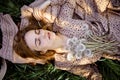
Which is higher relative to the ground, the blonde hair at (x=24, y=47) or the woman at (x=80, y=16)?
the woman at (x=80, y=16)

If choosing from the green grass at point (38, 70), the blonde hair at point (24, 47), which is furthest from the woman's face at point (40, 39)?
the green grass at point (38, 70)

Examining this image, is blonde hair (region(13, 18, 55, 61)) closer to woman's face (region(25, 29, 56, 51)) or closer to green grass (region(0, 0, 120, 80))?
woman's face (region(25, 29, 56, 51))

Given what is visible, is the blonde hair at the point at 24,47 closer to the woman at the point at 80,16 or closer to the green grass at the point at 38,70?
the woman at the point at 80,16

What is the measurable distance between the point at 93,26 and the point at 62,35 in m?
0.17

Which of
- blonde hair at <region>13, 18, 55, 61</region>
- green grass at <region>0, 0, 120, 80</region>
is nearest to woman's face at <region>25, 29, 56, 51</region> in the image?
blonde hair at <region>13, 18, 55, 61</region>

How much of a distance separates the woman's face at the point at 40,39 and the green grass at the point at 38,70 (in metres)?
0.52

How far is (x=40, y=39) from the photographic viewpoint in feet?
5.93

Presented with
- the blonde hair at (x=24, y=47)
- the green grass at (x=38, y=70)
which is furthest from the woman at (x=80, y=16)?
the green grass at (x=38, y=70)

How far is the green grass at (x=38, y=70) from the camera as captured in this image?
235 centimetres

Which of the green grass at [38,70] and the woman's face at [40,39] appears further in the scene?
the green grass at [38,70]

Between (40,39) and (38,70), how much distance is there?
2.03 ft

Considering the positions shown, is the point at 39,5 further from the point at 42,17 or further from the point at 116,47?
the point at 116,47

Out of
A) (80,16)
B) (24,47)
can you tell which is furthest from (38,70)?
(80,16)

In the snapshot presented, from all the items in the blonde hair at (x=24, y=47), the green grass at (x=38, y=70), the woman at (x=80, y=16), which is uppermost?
the woman at (x=80, y=16)
